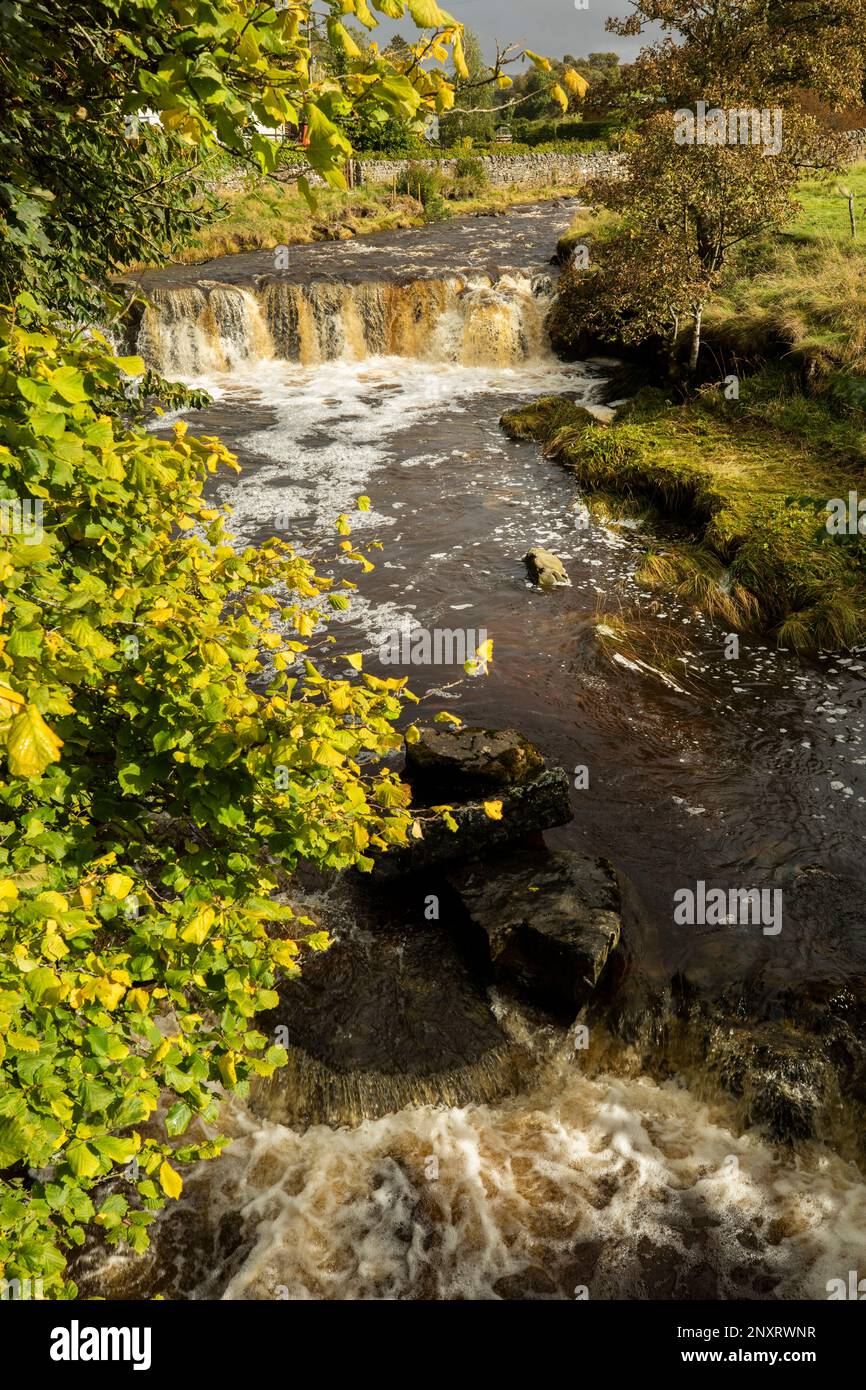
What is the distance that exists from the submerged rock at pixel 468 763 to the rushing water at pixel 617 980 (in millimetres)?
818

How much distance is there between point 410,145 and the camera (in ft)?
165

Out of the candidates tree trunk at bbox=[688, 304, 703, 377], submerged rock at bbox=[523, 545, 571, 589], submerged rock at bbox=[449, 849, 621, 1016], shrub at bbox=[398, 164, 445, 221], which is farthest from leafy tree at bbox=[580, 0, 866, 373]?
shrub at bbox=[398, 164, 445, 221]

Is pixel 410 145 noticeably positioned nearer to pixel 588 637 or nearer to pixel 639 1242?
pixel 588 637

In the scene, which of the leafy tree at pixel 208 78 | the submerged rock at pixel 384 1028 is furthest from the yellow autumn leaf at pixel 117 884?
the submerged rock at pixel 384 1028

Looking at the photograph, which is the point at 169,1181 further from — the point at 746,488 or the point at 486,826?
the point at 746,488

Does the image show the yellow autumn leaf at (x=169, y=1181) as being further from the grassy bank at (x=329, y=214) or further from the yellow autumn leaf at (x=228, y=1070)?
the grassy bank at (x=329, y=214)

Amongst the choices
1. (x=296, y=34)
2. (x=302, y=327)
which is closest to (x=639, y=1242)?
(x=296, y=34)

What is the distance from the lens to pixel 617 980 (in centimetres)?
673

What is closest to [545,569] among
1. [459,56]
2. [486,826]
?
[486,826]

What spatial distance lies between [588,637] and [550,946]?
5597 mm

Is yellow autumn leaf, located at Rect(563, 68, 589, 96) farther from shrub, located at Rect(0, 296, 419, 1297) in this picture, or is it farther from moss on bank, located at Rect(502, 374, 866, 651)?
moss on bank, located at Rect(502, 374, 866, 651)

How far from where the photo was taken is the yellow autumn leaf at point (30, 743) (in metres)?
1.90

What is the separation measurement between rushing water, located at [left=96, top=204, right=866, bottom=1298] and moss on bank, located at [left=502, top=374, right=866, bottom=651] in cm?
58

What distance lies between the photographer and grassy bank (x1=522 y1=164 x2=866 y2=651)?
37.4ft
